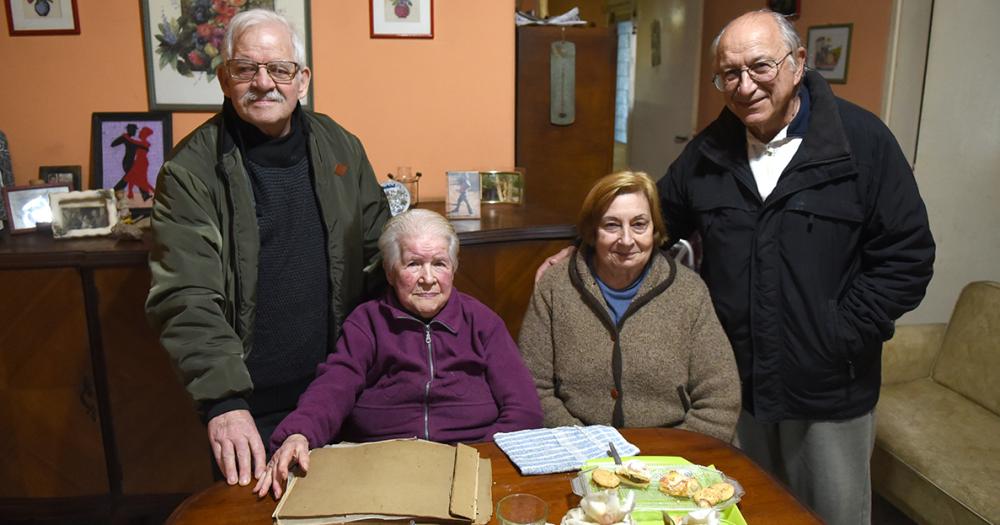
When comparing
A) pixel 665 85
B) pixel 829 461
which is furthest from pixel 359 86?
pixel 665 85

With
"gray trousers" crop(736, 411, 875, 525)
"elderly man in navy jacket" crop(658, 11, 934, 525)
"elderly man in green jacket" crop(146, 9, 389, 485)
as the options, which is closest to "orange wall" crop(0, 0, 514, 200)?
"elderly man in green jacket" crop(146, 9, 389, 485)

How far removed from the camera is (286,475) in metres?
1.39

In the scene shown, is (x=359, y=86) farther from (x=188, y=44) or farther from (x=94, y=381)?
(x=94, y=381)

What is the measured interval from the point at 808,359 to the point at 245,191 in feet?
4.52

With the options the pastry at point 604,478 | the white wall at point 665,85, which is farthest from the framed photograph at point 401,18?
the white wall at point 665,85

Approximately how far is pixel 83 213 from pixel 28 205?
212 millimetres

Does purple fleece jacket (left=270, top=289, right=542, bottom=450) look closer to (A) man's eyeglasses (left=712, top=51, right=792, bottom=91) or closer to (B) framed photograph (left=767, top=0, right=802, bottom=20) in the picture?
(A) man's eyeglasses (left=712, top=51, right=792, bottom=91)

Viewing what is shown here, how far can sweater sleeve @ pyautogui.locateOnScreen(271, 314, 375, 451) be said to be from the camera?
5.15 feet

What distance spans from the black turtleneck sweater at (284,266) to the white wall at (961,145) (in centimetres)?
293

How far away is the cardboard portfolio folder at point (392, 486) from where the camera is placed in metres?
1.25

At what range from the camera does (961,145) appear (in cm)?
336

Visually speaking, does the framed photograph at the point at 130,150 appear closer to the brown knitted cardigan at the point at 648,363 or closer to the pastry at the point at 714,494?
the brown knitted cardigan at the point at 648,363

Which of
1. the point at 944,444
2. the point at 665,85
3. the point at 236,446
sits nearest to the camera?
the point at 236,446

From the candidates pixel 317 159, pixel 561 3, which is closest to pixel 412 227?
pixel 317 159
